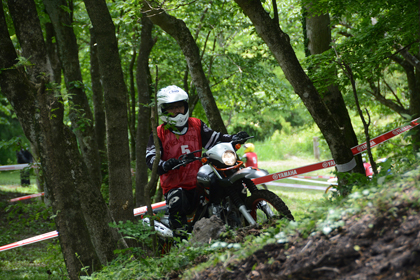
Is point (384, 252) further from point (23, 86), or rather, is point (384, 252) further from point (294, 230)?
point (23, 86)

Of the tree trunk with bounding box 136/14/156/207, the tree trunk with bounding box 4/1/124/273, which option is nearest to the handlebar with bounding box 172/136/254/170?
the tree trunk with bounding box 4/1/124/273

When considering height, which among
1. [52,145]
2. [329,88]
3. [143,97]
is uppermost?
[143,97]

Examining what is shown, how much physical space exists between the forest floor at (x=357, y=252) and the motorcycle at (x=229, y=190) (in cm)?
182

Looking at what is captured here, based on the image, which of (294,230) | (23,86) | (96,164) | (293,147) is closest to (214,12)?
(96,164)

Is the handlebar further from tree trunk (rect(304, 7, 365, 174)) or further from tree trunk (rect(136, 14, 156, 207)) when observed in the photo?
tree trunk (rect(136, 14, 156, 207))

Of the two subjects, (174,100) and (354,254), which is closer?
(354,254)

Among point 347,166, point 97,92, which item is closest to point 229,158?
point 347,166

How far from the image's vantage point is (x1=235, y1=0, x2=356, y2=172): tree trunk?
12.9 feet

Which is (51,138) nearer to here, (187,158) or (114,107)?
(114,107)

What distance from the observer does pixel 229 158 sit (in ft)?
13.9

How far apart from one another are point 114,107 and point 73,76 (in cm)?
367

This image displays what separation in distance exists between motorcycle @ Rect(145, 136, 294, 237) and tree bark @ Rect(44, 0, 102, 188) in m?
2.60

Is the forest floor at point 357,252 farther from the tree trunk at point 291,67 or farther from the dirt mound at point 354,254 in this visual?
the tree trunk at point 291,67

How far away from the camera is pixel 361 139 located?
11.7 m
